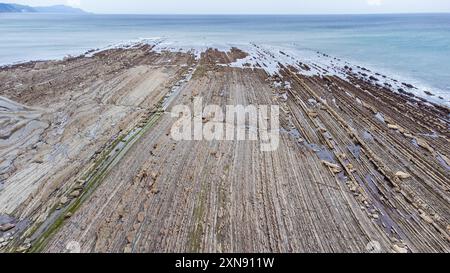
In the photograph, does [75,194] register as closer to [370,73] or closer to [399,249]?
[399,249]

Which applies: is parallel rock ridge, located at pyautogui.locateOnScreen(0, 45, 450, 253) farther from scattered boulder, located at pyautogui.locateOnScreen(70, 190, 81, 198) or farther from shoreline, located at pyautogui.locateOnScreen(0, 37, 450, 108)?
shoreline, located at pyautogui.locateOnScreen(0, 37, 450, 108)

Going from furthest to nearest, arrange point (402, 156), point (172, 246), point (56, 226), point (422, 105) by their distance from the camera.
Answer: point (422, 105)
point (402, 156)
point (56, 226)
point (172, 246)

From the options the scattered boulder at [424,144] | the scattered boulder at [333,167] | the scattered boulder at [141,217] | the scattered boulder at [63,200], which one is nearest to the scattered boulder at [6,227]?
the scattered boulder at [63,200]

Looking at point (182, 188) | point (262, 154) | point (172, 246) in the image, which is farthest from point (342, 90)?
point (172, 246)

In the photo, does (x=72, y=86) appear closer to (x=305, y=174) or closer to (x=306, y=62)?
(x=305, y=174)

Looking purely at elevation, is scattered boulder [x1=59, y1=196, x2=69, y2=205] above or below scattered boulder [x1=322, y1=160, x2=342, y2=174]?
below

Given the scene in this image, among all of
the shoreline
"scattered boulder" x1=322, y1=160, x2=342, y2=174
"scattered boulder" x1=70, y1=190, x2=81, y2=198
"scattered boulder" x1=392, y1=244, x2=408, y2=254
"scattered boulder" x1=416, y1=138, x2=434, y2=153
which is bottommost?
"scattered boulder" x1=392, y1=244, x2=408, y2=254

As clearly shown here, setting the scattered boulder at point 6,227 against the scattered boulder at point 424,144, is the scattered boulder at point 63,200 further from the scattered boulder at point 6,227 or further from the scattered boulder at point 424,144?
the scattered boulder at point 424,144

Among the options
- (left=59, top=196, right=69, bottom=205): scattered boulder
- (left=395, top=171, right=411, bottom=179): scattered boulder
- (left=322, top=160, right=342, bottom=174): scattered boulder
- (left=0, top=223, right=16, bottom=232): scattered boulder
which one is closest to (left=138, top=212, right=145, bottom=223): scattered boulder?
(left=59, top=196, right=69, bottom=205): scattered boulder
